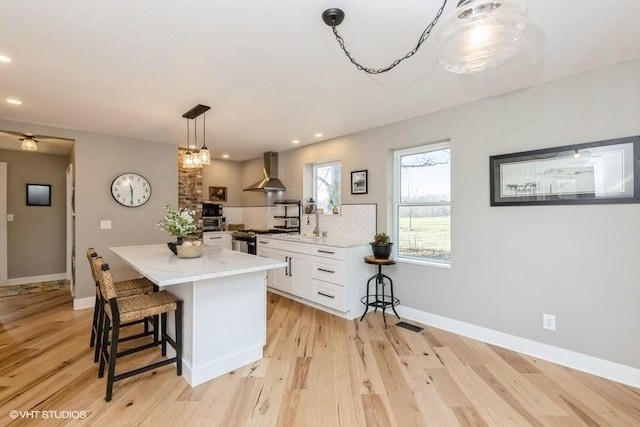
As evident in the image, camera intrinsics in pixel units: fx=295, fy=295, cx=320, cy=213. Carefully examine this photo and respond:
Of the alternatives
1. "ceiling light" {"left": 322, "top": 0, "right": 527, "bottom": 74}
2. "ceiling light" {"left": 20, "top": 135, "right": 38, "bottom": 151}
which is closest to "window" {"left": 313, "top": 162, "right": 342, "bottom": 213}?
"ceiling light" {"left": 322, "top": 0, "right": 527, "bottom": 74}

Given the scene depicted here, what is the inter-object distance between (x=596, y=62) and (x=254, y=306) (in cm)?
323

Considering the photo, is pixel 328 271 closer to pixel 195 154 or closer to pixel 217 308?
pixel 217 308

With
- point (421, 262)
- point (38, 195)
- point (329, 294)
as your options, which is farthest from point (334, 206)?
point (38, 195)

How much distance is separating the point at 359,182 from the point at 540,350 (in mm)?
2547

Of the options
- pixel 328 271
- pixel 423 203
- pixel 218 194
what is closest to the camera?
pixel 423 203

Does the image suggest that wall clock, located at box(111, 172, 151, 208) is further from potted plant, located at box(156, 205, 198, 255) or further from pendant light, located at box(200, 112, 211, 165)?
potted plant, located at box(156, 205, 198, 255)

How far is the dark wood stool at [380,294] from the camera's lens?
3365 millimetres

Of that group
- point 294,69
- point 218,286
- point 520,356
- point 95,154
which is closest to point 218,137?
point 95,154

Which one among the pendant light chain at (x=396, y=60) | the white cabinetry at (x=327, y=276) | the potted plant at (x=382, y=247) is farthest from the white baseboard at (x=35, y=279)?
the pendant light chain at (x=396, y=60)

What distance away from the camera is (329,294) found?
357 cm

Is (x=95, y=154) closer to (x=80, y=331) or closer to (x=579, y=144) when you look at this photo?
(x=80, y=331)

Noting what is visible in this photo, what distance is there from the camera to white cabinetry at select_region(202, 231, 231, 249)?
17.4 feet

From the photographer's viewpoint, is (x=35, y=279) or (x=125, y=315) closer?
(x=125, y=315)
